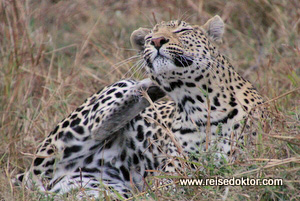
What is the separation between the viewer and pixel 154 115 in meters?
6.33

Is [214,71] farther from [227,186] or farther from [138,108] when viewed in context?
[227,186]

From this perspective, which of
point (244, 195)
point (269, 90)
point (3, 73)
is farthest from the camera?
point (3, 73)

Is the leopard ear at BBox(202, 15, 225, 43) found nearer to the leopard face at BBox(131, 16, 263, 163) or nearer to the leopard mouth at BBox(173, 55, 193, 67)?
the leopard face at BBox(131, 16, 263, 163)

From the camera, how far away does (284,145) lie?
14.8 ft

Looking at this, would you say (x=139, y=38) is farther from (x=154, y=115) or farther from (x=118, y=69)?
(x=118, y=69)

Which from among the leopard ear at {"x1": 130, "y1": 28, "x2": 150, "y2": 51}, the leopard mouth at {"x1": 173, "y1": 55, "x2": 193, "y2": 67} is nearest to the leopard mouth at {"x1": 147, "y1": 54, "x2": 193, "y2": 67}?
the leopard mouth at {"x1": 173, "y1": 55, "x2": 193, "y2": 67}

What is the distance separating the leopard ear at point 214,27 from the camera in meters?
5.84

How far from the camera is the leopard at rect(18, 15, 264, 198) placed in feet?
17.4

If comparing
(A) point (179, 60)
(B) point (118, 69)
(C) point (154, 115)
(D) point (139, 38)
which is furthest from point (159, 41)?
(B) point (118, 69)

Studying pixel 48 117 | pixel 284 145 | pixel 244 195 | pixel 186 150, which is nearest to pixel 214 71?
pixel 186 150

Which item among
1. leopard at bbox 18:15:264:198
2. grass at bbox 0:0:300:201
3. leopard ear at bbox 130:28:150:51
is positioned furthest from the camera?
leopard ear at bbox 130:28:150:51

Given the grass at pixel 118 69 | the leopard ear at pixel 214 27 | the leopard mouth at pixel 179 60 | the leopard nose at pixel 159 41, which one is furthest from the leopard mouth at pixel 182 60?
the grass at pixel 118 69

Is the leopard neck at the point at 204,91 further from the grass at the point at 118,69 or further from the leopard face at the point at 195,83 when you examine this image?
the grass at the point at 118,69

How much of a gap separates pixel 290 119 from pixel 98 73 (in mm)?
3922
